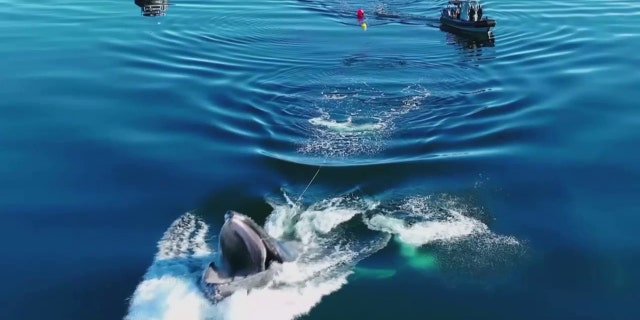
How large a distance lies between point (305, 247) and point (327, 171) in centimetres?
653

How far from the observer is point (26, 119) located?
4131 centimetres

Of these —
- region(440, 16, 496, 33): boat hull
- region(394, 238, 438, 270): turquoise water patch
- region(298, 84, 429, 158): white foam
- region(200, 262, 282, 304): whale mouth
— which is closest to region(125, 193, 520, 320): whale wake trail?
region(200, 262, 282, 304): whale mouth

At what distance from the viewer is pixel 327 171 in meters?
34.2

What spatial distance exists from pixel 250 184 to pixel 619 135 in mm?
21520

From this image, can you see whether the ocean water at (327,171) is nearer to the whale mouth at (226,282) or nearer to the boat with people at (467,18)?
the whale mouth at (226,282)

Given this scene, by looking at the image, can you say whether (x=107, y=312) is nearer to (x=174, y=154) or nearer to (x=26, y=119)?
(x=174, y=154)

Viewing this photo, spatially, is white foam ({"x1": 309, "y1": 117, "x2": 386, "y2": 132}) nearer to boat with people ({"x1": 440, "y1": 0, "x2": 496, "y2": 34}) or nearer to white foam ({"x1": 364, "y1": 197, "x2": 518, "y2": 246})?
white foam ({"x1": 364, "y1": 197, "x2": 518, "y2": 246})

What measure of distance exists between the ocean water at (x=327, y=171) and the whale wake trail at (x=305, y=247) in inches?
3.5

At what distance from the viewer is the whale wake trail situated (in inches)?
985

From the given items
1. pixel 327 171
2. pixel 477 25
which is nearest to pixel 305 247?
pixel 327 171

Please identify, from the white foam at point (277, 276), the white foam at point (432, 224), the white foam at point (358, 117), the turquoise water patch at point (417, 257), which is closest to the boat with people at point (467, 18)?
the white foam at point (358, 117)

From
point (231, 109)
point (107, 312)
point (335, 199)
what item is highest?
point (231, 109)

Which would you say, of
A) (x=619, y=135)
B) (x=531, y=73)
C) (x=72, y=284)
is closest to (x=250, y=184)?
(x=72, y=284)

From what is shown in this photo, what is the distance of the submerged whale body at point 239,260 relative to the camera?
2502 centimetres
